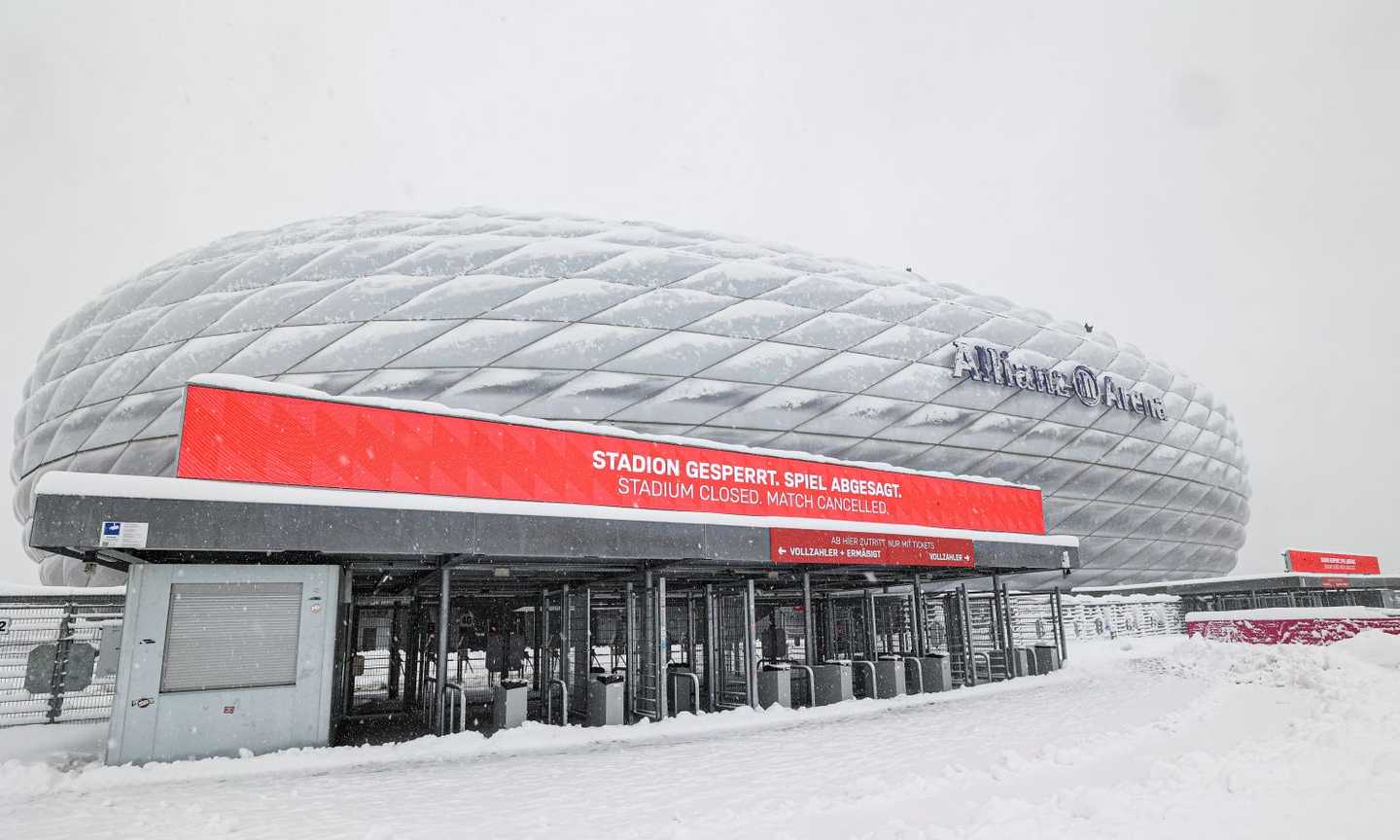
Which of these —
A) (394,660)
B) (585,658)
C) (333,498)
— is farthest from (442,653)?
(394,660)

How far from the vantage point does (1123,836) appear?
4625 mm

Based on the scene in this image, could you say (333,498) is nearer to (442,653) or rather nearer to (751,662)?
(442,653)

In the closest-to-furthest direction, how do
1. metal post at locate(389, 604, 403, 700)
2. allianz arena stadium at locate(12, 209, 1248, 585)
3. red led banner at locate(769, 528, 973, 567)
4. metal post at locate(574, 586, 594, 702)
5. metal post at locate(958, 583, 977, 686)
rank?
red led banner at locate(769, 528, 973, 567)
metal post at locate(574, 586, 594, 702)
metal post at locate(958, 583, 977, 686)
metal post at locate(389, 604, 403, 700)
allianz arena stadium at locate(12, 209, 1248, 585)

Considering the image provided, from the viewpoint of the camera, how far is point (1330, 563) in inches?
1860

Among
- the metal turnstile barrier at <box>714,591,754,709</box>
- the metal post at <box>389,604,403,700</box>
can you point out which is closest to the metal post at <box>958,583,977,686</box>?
the metal turnstile barrier at <box>714,591,754,709</box>

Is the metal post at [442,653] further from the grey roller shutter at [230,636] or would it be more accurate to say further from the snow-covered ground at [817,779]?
the grey roller shutter at [230,636]

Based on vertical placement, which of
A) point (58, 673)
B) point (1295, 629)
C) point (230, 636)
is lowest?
point (1295, 629)

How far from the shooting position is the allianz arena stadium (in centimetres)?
2645

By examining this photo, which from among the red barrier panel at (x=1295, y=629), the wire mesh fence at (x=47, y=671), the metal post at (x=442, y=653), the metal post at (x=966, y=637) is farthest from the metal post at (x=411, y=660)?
the red barrier panel at (x=1295, y=629)

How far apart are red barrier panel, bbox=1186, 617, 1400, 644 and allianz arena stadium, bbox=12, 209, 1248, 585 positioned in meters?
11.1

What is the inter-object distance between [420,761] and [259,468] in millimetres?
4285

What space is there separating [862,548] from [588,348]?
15659 millimetres

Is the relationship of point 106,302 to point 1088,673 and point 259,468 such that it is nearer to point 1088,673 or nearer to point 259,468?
point 259,468

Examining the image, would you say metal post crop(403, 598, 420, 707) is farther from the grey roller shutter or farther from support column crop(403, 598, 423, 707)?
the grey roller shutter
